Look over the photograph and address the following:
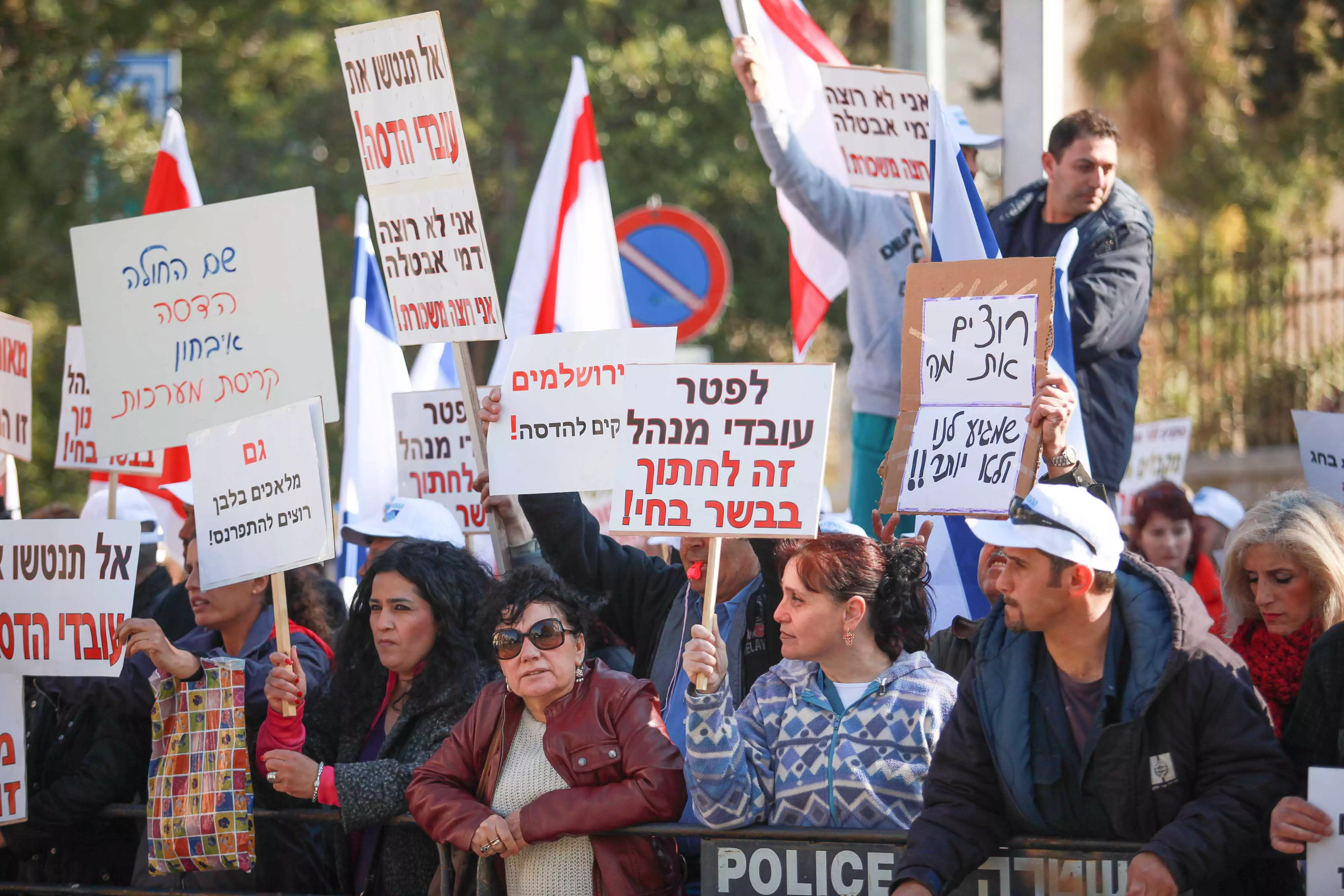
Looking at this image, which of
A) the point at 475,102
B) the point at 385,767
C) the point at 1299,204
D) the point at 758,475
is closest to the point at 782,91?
the point at 758,475

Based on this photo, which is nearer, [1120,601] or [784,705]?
[1120,601]

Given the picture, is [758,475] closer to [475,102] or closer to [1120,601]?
[1120,601]

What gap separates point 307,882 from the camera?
534 centimetres

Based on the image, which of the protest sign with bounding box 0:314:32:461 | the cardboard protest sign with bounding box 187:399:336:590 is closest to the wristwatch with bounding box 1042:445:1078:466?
the cardboard protest sign with bounding box 187:399:336:590

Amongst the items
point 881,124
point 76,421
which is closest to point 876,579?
point 881,124

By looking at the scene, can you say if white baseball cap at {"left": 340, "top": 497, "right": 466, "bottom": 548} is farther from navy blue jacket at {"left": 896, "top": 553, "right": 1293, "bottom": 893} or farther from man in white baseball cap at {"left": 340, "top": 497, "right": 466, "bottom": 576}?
navy blue jacket at {"left": 896, "top": 553, "right": 1293, "bottom": 893}

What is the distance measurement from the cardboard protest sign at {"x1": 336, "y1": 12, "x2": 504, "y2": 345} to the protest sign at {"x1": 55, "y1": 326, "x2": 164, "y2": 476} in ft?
6.61

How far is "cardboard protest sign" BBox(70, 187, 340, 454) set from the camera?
585 cm

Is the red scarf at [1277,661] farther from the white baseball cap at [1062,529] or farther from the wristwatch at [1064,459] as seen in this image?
the white baseball cap at [1062,529]

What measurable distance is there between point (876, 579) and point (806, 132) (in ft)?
12.6

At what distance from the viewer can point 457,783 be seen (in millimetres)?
4703

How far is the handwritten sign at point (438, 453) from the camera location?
277 inches

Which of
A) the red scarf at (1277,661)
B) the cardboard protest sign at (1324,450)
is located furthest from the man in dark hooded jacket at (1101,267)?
the red scarf at (1277,661)

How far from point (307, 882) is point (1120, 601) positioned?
2.69 meters
